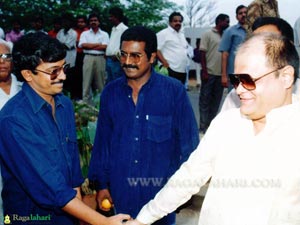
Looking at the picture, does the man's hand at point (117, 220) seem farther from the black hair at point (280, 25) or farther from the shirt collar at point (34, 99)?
the black hair at point (280, 25)

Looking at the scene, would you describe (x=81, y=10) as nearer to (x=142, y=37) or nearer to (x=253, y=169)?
(x=142, y=37)

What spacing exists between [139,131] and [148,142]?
0.10 metres

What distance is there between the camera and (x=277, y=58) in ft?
7.36

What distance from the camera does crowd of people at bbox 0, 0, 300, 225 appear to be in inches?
85.3

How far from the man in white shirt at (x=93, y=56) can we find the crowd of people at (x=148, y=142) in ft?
21.4

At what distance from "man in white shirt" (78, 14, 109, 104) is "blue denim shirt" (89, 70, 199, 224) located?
292 inches

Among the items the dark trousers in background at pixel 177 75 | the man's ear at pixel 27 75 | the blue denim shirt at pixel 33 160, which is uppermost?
the man's ear at pixel 27 75

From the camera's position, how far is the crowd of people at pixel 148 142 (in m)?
2.17

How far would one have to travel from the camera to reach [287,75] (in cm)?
226

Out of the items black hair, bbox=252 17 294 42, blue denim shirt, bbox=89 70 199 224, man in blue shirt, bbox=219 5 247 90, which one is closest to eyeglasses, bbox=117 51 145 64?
blue denim shirt, bbox=89 70 199 224

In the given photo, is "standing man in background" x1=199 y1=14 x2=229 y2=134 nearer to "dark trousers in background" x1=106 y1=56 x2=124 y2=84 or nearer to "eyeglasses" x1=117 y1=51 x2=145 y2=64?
"dark trousers in background" x1=106 y1=56 x2=124 y2=84

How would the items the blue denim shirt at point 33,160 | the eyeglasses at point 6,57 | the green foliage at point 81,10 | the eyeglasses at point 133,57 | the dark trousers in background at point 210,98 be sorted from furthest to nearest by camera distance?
the green foliage at point 81,10, the dark trousers in background at point 210,98, the eyeglasses at point 6,57, the eyeglasses at point 133,57, the blue denim shirt at point 33,160

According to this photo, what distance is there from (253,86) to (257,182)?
1.39 ft

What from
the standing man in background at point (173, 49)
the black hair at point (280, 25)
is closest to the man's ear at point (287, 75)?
the black hair at point (280, 25)
